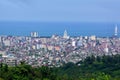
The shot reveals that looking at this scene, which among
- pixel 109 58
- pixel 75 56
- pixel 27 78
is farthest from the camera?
pixel 75 56

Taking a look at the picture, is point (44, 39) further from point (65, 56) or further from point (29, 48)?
point (65, 56)

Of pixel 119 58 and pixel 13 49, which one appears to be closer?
pixel 119 58

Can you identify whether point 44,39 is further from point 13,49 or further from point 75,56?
point 75,56

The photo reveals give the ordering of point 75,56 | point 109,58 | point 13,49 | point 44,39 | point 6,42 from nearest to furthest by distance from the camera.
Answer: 1. point 109,58
2. point 75,56
3. point 13,49
4. point 6,42
5. point 44,39

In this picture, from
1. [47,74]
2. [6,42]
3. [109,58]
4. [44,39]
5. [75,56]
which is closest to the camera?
[47,74]

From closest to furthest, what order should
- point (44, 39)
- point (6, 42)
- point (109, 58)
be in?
point (109, 58), point (6, 42), point (44, 39)

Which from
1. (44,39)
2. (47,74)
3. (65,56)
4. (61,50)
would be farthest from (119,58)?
(44,39)

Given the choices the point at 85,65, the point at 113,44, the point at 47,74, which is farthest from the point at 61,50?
the point at 47,74

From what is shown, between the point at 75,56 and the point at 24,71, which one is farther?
the point at 75,56
